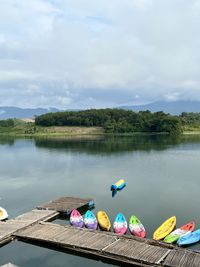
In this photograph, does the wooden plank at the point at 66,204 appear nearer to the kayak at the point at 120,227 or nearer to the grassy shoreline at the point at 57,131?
the kayak at the point at 120,227

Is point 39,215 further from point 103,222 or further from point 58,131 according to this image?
point 58,131

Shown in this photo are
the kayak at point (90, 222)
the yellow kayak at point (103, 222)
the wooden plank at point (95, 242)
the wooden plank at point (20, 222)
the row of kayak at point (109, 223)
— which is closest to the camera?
the wooden plank at point (95, 242)

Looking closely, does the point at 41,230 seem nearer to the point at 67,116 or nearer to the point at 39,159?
the point at 39,159

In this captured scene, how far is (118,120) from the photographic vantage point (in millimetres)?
150000

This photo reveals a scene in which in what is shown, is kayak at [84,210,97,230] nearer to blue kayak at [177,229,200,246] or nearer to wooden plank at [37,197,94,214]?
wooden plank at [37,197,94,214]

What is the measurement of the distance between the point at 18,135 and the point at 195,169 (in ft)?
347

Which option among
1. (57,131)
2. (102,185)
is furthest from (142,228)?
(57,131)

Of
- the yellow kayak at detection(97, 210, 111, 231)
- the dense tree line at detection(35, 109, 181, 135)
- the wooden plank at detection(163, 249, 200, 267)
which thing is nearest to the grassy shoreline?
the dense tree line at detection(35, 109, 181, 135)

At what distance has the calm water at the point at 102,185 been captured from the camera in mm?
22656

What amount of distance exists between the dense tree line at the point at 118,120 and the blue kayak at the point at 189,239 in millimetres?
107465

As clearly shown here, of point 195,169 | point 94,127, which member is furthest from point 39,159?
point 94,127

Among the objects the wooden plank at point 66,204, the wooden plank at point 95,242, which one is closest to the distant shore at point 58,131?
the wooden plank at point 66,204

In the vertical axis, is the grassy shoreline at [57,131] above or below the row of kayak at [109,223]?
above

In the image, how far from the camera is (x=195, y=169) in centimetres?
5200
